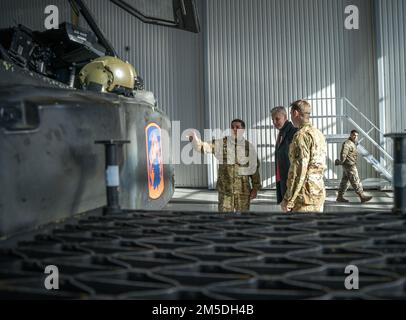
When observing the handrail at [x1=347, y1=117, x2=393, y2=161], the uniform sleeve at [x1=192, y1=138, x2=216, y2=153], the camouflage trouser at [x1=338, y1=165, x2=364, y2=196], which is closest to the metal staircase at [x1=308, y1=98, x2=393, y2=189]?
the handrail at [x1=347, y1=117, x2=393, y2=161]

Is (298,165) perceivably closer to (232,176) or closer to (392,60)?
(232,176)

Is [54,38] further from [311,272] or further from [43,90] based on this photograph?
[311,272]

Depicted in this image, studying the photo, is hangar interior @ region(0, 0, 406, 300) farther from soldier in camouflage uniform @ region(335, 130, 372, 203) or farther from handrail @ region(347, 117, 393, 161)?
handrail @ region(347, 117, 393, 161)

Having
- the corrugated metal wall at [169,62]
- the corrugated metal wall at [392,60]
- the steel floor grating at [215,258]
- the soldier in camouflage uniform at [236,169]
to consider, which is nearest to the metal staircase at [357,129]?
the corrugated metal wall at [392,60]

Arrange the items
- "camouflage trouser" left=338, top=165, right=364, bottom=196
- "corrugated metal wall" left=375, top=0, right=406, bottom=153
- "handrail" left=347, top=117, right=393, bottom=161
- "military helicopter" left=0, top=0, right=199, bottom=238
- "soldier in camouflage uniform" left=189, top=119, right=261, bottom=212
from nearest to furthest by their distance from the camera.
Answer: "military helicopter" left=0, top=0, right=199, bottom=238 < "soldier in camouflage uniform" left=189, top=119, right=261, bottom=212 < "camouflage trouser" left=338, top=165, right=364, bottom=196 < "handrail" left=347, top=117, right=393, bottom=161 < "corrugated metal wall" left=375, top=0, right=406, bottom=153

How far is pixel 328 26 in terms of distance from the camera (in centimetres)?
1145

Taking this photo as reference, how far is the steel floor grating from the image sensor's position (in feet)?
2.95

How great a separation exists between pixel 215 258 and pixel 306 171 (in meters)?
2.38

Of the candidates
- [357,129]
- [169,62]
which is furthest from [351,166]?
[169,62]

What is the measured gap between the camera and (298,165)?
3.32 meters

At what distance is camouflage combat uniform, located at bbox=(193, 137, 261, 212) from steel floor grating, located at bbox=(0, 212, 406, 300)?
301 centimetres

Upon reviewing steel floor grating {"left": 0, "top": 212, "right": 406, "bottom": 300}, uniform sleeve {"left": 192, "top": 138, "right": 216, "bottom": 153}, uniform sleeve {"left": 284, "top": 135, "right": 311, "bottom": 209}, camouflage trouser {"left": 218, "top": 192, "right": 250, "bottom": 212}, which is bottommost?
camouflage trouser {"left": 218, "top": 192, "right": 250, "bottom": 212}

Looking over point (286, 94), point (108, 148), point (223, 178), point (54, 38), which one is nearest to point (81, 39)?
point (54, 38)
